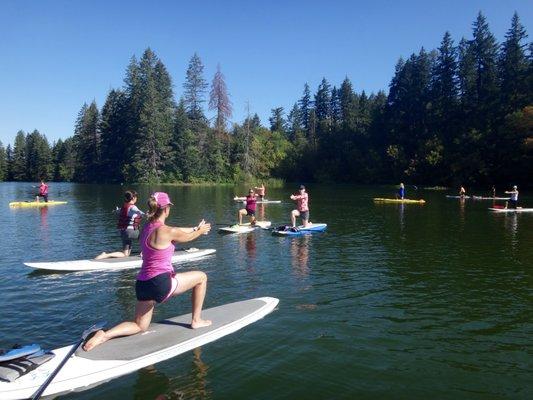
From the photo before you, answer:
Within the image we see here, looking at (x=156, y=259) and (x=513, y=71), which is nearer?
(x=156, y=259)

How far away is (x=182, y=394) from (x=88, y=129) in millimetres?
110500

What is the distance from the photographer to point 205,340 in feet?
23.6

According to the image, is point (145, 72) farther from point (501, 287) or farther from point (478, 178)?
point (501, 287)

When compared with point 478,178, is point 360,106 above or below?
above

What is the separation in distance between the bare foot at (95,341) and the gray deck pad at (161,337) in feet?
0.19

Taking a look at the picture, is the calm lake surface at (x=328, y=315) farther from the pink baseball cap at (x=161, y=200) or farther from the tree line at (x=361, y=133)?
the tree line at (x=361, y=133)

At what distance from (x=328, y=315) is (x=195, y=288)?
3.29 meters

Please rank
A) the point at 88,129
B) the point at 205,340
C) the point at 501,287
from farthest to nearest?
1. the point at 88,129
2. the point at 501,287
3. the point at 205,340

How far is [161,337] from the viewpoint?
701 centimetres

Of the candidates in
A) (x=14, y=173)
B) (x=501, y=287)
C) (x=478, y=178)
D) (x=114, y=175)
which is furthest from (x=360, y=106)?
(x=501, y=287)

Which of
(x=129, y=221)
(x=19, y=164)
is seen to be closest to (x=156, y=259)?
(x=129, y=221)

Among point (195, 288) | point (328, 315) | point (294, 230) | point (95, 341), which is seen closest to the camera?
point (95, 341)

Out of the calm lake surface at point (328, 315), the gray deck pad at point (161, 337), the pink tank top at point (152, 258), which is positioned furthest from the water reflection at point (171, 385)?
the pink tank top at point (152, 258)

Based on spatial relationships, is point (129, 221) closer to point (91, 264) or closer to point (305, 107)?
point (91, 264)
